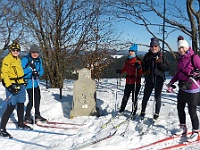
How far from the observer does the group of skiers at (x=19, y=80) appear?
212 inches

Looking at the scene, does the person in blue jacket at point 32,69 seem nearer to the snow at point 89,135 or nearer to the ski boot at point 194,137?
the snow at point 89,135

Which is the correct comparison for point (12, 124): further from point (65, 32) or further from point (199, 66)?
point (65, 32)

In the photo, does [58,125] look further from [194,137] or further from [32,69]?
[194,137]

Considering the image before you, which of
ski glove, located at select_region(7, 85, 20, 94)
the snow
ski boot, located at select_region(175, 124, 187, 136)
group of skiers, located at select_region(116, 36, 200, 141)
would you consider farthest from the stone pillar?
ski boot, located at select_region(175, 124, 187, 136)

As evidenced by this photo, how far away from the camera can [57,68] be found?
1269 centimetres

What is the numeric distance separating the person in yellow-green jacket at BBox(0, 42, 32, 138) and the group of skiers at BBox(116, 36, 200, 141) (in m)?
2.50

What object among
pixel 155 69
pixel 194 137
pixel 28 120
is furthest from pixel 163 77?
pixel 28 120

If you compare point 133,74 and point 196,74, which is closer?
point 196,74

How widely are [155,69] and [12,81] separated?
310cm

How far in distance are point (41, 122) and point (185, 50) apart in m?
3.98

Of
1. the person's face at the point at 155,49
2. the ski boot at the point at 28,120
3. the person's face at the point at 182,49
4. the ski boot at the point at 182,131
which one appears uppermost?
the person's face at the point at 155,49

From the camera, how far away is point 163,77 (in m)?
5.64

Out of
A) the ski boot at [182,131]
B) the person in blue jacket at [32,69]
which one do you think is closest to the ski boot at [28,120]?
the person in blue jacket at [32,69]

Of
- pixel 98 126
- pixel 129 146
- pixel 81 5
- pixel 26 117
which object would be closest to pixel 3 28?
pixel 81 5
